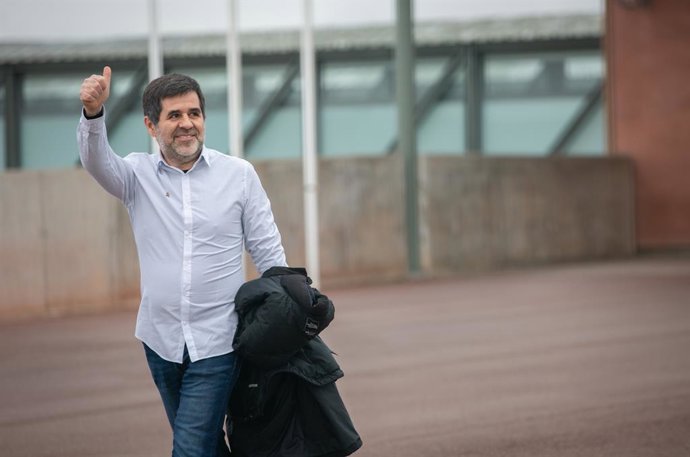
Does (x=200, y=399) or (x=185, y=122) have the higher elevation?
(x=185, y=122)

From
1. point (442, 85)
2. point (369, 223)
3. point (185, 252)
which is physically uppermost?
point (442, 85)

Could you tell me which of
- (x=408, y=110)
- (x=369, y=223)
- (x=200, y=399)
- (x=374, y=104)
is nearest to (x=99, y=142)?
(x=200, y=399)

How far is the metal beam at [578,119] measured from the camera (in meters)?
27.3

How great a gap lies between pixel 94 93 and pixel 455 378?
6058mm

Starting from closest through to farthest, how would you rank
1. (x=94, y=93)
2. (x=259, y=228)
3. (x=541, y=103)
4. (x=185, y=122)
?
1. (x=94, y=93)
2. (x=185, y=122)
3. (x=259, y=228)
4. (x=541, y=103)

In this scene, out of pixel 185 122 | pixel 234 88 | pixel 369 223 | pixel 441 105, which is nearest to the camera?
pixel 185 122

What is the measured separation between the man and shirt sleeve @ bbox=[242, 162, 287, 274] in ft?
0.13

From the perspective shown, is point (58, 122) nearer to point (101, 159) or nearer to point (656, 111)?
point (656, 111)

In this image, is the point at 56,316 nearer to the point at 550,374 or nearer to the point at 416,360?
the point at 416,360

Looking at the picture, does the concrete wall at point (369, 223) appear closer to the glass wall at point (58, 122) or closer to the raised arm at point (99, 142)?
the glass wall at point (58, 122)

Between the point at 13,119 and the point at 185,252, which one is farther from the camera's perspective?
the point at 13,119

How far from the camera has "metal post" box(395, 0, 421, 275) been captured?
18.9m

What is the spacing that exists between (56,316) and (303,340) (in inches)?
432

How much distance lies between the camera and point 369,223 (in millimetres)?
18297
